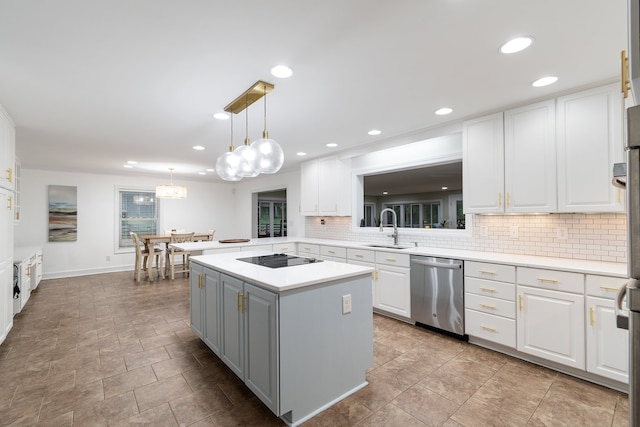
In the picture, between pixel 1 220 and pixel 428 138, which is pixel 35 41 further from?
pixel 428 138

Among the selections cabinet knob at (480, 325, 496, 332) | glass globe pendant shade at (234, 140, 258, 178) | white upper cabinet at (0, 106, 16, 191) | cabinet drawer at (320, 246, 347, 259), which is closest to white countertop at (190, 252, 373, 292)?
glass globe pendant shade at (234, 140, 258, 178)

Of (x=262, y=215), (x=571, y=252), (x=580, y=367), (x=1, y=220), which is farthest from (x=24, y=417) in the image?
(x=262, y=215)

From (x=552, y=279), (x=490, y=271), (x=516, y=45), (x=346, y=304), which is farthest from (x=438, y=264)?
(x=516, y=45)

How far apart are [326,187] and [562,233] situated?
10.7ft

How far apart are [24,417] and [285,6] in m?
2.99

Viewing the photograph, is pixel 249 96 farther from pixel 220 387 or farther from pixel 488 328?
pixel 488 328

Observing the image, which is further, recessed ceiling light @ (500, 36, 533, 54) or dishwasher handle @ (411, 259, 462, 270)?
dishwasher handle @ (411, 259, 462, 270)

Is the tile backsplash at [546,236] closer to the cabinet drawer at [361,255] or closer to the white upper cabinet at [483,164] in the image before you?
the white upper cabinet at [483,164]

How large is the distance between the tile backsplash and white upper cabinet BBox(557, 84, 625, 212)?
0.29 meters

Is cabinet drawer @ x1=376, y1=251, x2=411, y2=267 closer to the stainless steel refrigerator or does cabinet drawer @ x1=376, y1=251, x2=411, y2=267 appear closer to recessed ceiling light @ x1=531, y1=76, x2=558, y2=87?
recessed ceiling light @ x1=531, y1=76, x2=558, y2=87

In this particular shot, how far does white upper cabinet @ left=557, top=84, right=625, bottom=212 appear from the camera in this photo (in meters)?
2.33

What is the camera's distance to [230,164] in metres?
2.63

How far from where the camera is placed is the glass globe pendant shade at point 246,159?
90.6 inches

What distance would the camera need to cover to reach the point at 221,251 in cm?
405
